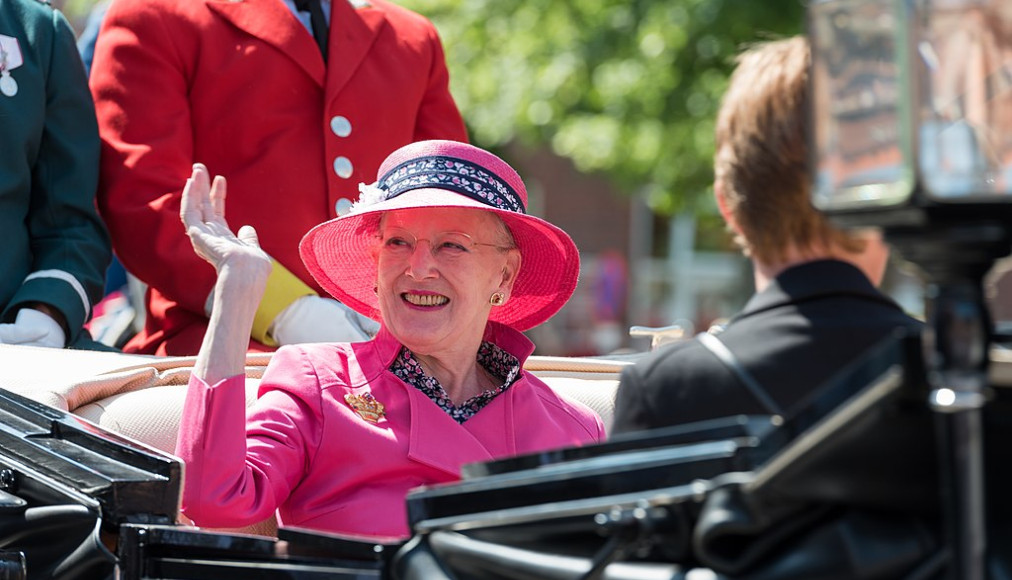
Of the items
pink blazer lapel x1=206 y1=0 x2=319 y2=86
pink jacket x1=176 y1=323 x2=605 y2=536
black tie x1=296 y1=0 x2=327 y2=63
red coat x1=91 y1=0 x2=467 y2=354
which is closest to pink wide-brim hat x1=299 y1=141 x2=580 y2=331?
pink jacket x1=176 y1=323 x2=605 y2=536

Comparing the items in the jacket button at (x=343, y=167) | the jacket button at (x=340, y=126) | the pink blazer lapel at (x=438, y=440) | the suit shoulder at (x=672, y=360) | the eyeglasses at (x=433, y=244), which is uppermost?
the jacket button at (x=340, y=126)

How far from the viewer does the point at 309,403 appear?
2.60 meters

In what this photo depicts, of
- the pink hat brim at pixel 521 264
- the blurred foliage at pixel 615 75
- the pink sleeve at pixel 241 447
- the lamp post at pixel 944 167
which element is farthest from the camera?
the blurred foliage at pixel 615 75

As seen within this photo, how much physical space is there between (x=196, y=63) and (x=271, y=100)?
0.68ft

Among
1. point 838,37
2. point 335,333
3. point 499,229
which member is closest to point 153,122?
point 335,333

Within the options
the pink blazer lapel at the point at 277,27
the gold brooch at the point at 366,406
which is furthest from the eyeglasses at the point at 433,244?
the pink blazer lapel at the point at 277,27

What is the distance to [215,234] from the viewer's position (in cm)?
248

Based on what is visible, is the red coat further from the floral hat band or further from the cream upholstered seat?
the floral hat band

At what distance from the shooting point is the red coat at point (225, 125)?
129 inches

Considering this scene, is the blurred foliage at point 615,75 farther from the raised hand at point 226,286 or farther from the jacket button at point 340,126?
the raised hand at point 226,286

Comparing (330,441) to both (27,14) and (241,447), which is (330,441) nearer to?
(241,447)

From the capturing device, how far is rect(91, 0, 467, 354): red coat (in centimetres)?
327

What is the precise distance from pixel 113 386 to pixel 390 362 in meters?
0.56

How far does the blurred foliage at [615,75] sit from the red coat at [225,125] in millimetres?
6148
